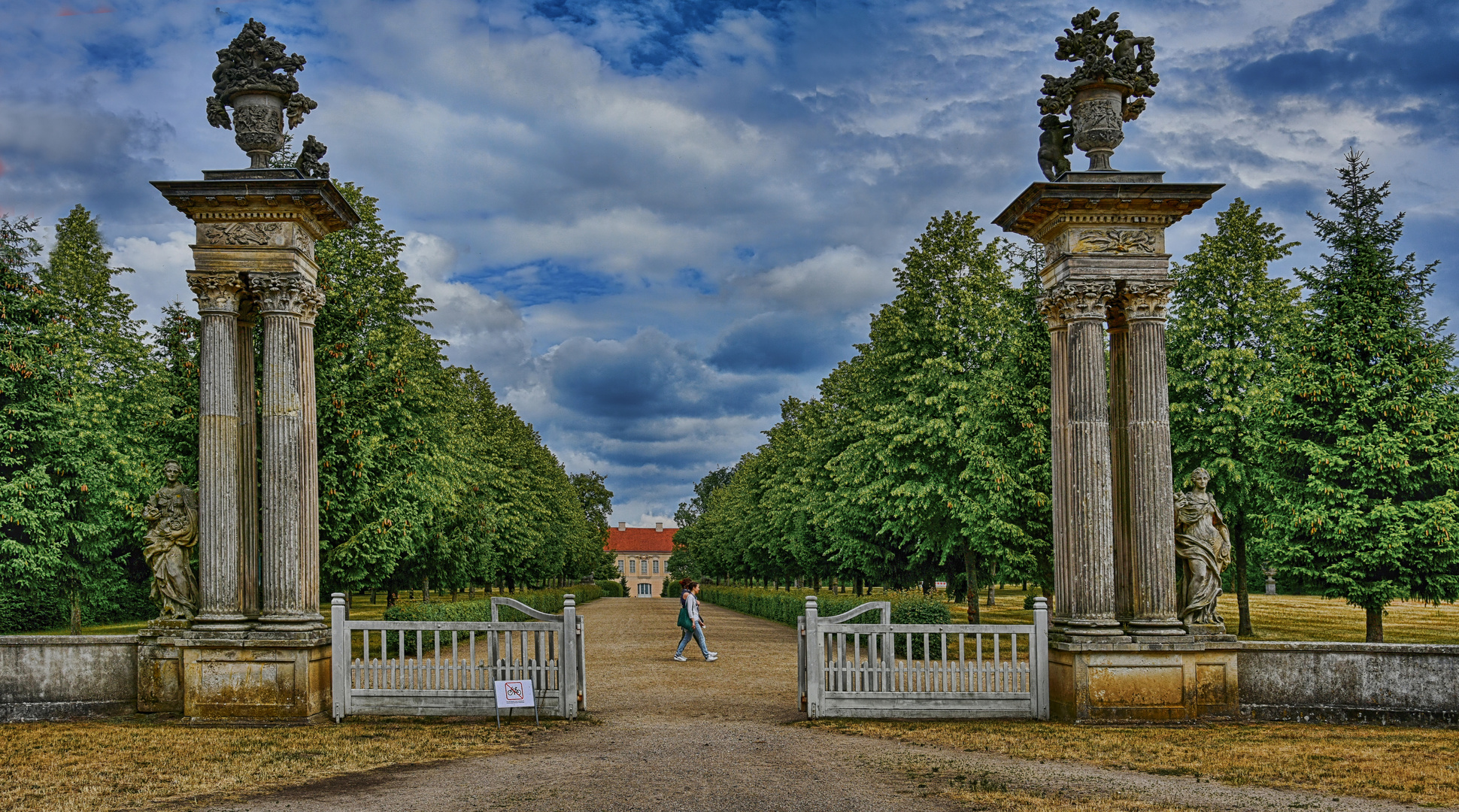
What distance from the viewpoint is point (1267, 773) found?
8.79m

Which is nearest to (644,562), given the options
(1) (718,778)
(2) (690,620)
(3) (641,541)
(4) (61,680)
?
(3) (641,541)

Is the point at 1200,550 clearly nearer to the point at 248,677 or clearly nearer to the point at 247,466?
the point at 248,677

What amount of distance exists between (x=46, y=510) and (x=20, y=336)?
414 cm

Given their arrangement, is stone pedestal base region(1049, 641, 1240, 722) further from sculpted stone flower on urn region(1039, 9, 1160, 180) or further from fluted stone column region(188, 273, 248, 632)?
fluted stone column region(188, 273, 248, 632)

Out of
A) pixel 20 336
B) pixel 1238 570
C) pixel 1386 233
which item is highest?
pixel 1386 233

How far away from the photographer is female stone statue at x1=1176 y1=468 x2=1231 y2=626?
12.0 m

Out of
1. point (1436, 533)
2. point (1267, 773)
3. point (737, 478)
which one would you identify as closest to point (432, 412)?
point (1267, 773)

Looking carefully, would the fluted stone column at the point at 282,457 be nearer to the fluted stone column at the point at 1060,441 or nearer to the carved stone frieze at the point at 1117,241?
the fluted stone column at the point at 1060,441

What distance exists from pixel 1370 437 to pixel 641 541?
13209 cm

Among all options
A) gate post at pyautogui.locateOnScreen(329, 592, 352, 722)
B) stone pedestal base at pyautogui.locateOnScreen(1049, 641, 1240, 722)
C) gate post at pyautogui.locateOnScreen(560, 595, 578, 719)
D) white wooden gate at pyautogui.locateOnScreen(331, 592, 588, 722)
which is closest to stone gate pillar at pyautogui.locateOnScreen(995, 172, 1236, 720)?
stone pedestal base at pyautogui.locateOnScreen(1049, 641, 1240, 722)

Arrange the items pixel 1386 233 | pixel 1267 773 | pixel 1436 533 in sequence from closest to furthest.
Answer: pixel 1267 773
pixel 1436 533
pixel 1386 233

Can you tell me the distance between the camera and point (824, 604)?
78.1ft

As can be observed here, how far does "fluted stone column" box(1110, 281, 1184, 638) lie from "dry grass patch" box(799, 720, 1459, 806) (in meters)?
1.44

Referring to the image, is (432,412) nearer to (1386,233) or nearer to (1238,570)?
(1238,570)
